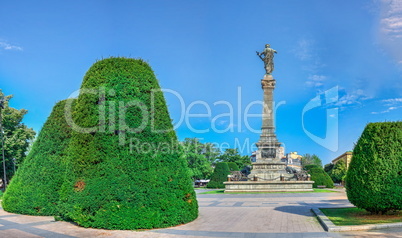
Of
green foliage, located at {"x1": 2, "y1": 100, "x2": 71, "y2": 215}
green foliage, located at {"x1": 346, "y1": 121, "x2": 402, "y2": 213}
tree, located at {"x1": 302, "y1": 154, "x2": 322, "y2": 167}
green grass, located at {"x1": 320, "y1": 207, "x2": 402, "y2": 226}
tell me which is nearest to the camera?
green grass, located at {"x1": 320, "y1": 207, "x2": 402, "y2": 226}

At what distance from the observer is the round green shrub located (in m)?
10.1

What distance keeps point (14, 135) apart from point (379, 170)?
131 ft

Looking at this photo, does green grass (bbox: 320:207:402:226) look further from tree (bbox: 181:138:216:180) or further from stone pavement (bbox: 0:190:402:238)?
tree (bbox: 181:138:216:180)

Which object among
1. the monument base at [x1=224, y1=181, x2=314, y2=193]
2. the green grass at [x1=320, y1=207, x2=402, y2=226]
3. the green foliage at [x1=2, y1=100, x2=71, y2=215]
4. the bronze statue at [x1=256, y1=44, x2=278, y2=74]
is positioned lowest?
the monument base at [x1=224, y1=181, x2=314, y2=193]

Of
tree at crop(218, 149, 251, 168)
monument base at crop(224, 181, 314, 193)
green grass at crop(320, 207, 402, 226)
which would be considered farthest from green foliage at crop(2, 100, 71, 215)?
tree at crop(218, 149, 251, 168)

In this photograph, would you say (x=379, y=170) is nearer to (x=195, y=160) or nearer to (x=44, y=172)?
(x=44, y=172)

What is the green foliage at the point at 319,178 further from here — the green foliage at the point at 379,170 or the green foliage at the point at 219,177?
the green foliage at the point at 379,170

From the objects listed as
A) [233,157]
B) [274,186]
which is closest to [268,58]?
[274,186]

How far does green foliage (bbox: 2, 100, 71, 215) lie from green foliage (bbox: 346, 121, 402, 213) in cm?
1213

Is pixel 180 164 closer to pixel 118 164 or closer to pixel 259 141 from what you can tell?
pixel 118 164

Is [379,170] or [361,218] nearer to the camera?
[379,170]

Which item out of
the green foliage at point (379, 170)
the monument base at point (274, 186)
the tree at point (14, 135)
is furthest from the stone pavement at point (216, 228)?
the tree at point (14, 135)

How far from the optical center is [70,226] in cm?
1107

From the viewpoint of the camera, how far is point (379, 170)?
11289 mm
